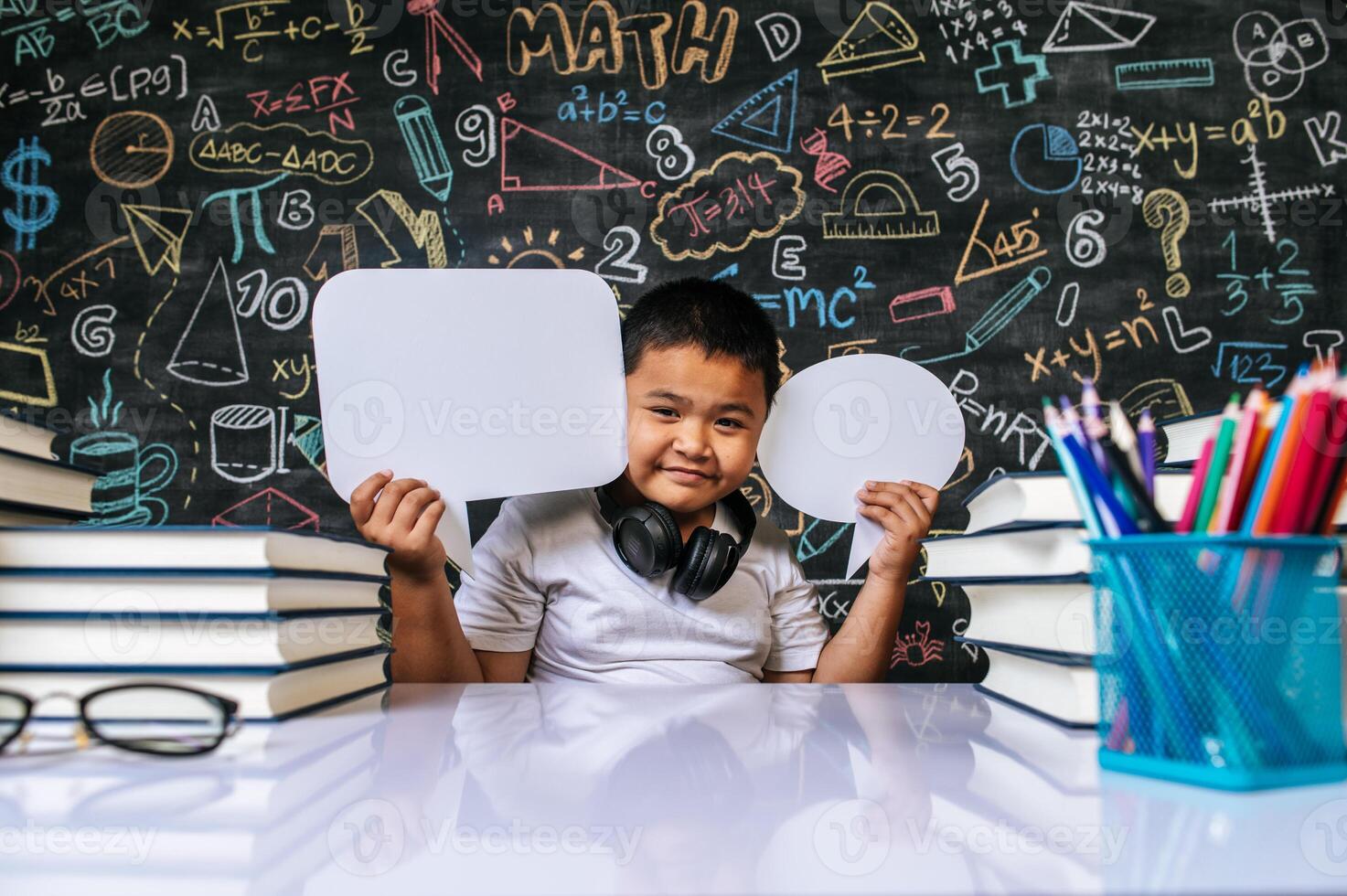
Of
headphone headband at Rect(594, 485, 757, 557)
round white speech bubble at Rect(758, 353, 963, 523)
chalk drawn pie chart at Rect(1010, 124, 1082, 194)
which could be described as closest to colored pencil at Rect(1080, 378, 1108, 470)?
round white speech bubble at Rect(758, 353, 963, 523)

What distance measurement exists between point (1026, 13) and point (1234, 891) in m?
2.22

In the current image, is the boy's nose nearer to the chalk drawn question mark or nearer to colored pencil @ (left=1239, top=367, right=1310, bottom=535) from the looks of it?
colored pencil @ (left=1239, top=367, right=1310, bottom=535)

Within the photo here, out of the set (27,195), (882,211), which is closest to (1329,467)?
(882,211)

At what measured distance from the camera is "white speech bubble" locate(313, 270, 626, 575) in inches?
34.4

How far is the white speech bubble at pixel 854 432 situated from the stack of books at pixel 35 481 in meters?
0.65

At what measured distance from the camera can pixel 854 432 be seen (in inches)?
41.9

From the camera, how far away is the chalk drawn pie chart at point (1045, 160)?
2121mm

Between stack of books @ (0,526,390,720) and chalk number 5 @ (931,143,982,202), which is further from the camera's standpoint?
chalk number 5 @ (931,143,982,202)

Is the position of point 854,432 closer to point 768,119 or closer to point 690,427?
point 690,427

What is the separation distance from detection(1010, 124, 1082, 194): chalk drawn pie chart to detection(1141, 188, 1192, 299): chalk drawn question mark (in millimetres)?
182

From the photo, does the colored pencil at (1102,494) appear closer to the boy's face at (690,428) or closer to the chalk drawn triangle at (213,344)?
the boy's face at (690,428)

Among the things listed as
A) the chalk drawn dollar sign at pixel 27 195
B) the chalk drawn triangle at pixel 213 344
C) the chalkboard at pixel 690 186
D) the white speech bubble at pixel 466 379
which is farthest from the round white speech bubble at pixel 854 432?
the chalk drawn dollar sign at pixel 27 195

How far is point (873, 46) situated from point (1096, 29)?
→ 51 centimetres

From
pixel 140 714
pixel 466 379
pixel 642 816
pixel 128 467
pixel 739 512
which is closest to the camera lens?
pixel 642 816
